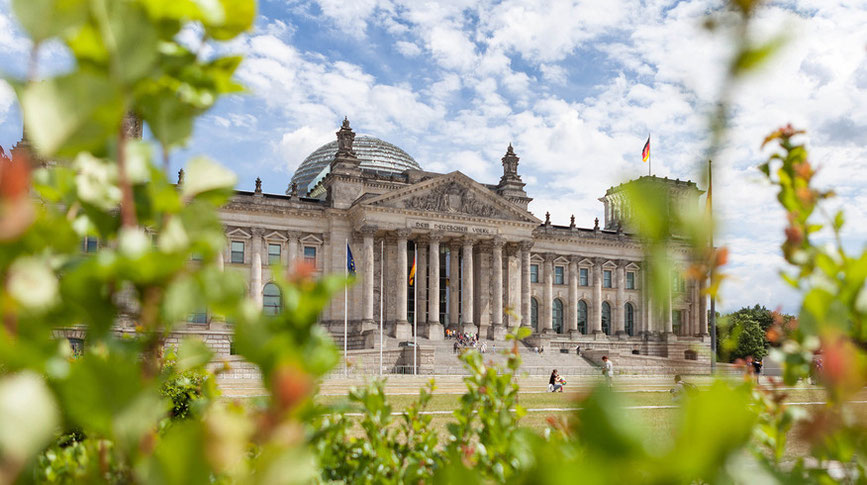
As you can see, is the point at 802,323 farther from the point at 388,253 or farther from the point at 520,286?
the point at 520,286

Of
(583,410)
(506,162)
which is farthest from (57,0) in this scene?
(506,162)

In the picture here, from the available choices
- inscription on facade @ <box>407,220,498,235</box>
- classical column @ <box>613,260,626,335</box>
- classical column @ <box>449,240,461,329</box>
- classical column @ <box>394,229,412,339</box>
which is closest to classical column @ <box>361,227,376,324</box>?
classical column @ <box>394,229,412,339</box>

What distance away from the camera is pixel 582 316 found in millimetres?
58094

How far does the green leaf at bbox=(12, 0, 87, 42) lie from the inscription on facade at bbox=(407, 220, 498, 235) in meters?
46.0

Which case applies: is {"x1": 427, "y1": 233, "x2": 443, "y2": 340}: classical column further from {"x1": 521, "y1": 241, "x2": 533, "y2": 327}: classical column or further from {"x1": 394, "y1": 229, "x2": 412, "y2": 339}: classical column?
{"x1": 521, "y1": 241, "x2": 533, "y2": 327}: classical column

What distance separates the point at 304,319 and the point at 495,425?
1854mm

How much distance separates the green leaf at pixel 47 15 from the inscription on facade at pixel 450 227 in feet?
151

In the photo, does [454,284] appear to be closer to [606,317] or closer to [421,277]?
[421,277]

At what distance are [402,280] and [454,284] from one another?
4.99 m

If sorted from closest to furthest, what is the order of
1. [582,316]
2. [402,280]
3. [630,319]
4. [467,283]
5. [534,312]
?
[402,280] → [467,283] → [534,312] → [582,316] → [630,319]

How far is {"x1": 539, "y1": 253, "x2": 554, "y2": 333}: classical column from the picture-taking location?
55612mm

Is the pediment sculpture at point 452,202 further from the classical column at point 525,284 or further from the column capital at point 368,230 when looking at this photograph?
the classical column at point 525,284

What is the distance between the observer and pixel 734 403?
0.67 meters

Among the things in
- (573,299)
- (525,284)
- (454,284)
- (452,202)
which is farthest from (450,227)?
(573,299)
